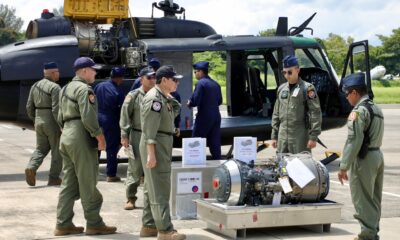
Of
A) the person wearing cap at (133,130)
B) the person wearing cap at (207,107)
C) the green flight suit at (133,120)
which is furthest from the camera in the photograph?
the person wearing cap at (207,107)

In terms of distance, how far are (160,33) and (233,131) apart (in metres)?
2.18

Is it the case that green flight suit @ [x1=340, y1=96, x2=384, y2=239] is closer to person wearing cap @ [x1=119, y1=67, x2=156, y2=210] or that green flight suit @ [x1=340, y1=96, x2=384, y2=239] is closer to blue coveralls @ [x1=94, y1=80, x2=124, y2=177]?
person wearing cap @ [x1=119, y1=67, x2=156, y2=210]

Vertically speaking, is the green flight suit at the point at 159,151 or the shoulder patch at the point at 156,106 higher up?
the shoulder patch at the point at 156,106

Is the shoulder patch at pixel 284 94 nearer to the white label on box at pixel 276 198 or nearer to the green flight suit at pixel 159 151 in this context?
the white label on box at pixel 276 198

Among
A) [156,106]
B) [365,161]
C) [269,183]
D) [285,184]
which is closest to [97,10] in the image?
[156,106]

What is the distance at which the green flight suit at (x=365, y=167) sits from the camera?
21.2 ft

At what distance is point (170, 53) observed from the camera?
12156 millimetres

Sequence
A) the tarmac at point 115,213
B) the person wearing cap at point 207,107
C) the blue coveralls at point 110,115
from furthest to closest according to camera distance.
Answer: the blue coveralls at point 110,115 → the person wearing cap at point 207,107 → the tarmac at point 115,213

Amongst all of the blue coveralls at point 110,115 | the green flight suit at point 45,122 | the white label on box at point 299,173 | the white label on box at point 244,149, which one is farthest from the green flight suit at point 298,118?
the green flight suit at point 45,122

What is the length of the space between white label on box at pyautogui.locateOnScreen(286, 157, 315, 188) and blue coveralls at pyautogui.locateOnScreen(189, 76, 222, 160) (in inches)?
132

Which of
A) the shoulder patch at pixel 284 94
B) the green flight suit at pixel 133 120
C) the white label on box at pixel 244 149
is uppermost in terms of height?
the shoulder patch at pixel 284 94

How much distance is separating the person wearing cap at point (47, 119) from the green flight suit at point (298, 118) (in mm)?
3529

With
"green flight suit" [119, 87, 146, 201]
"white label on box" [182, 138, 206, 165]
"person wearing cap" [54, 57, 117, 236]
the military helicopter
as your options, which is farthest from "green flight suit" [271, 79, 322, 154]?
the military helicopter

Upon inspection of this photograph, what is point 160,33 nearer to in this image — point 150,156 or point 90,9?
point 90,9
